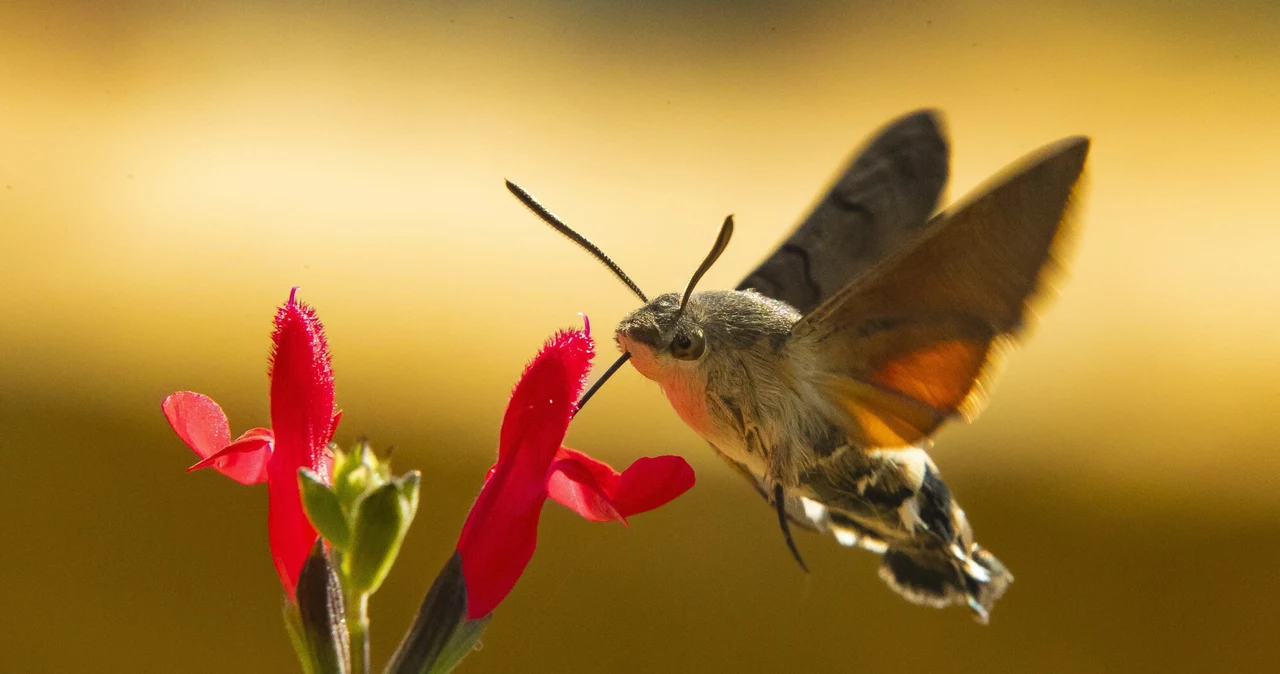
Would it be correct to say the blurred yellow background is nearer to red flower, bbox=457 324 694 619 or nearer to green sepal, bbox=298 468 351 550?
red flower, bbox=457 324 694 619

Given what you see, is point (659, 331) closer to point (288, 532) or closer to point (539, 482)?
point (539, 482)

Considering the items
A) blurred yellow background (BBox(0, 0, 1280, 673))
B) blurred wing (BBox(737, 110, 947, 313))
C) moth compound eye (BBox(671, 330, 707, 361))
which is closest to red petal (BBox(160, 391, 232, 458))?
moth compound eye (BBox(671, 330, 707, 361))

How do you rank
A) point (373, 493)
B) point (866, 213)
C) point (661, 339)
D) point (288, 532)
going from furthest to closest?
point (866, 213) → point (661, 339) → point (288, 532) → point (373, 493)

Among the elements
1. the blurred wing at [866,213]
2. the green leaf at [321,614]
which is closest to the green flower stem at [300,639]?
the green leaf at [321,614]

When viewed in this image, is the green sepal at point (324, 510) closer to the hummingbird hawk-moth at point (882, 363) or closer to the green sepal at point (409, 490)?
the green sepal at point (409, 490)

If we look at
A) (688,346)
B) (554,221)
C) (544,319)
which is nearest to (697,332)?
(688,346)

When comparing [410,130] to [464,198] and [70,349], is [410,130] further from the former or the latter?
[70,349]

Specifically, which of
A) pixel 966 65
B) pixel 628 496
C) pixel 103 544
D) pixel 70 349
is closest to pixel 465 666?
pixel 103 544
